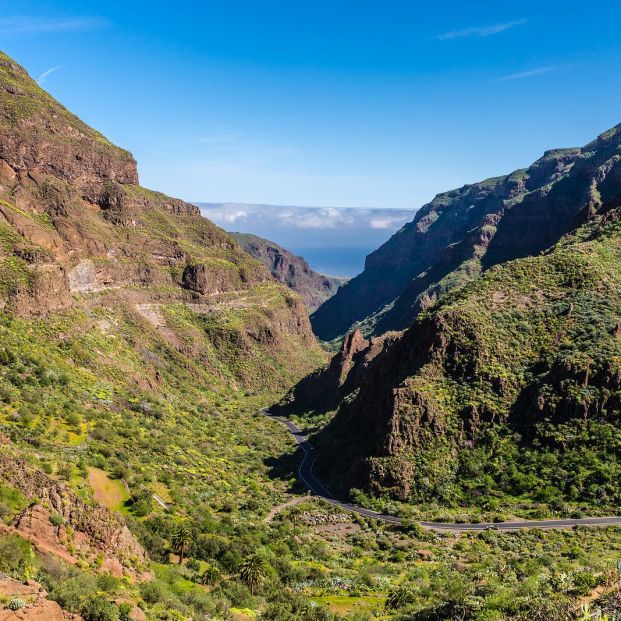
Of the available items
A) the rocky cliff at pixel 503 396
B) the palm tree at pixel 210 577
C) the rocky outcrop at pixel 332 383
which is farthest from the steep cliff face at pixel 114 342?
the rocky cliff at pixel 503 396

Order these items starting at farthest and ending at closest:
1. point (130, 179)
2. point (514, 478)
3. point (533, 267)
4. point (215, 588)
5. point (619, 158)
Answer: point (619, 158) → point (130, 179) → point (533, 267) → point (514, 478) → point (215, 588)

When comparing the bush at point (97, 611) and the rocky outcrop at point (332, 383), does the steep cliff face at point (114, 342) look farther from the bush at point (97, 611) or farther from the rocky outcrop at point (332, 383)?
the rocky outcrop at point (332, 383)

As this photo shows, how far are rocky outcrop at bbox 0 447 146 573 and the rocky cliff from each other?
4218cm

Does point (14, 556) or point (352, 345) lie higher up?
point (352, 345)

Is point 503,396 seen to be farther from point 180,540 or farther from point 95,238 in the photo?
point 95,238

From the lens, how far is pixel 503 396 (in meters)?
73.5

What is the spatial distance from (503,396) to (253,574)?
46.5 metres

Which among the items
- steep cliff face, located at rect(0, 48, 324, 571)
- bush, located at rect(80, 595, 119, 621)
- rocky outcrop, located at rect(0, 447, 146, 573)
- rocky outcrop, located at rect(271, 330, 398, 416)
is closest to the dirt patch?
steep cliff face, located at rect(0, 48, 324, 571)

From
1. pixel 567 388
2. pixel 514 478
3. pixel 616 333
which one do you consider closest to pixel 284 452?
pixel 514 478

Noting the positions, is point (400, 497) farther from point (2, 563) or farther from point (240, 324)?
point (240, 324)

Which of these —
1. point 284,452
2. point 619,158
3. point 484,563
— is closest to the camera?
point 484,563

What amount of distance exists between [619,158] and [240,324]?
151716 millimetres

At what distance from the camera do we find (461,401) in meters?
74.3

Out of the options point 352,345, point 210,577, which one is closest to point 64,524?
point 210,577
